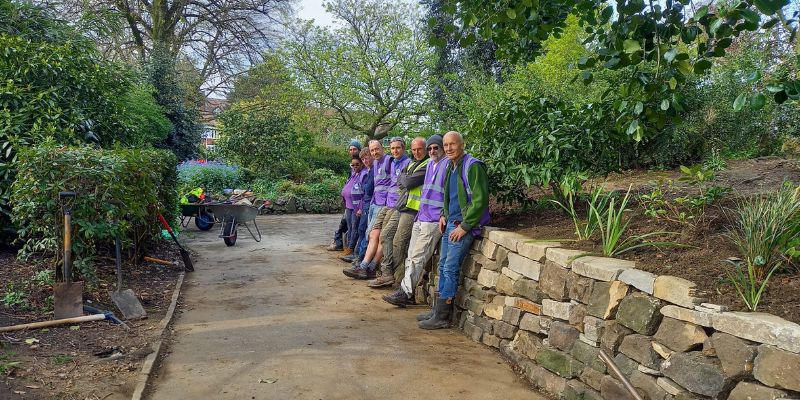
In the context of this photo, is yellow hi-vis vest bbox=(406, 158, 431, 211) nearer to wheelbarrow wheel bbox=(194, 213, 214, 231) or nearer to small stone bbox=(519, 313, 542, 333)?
small stone bbox=(519, 313, 542, 333)

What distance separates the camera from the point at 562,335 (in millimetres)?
3812

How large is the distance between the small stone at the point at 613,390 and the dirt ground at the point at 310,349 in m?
0.59

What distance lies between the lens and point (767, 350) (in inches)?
94.3

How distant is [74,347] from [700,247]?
448 cm

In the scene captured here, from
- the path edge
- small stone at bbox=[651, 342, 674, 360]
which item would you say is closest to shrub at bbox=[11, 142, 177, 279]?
the path edge

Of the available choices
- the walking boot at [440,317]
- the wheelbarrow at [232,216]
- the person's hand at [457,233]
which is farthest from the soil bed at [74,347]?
the wheelbarrow at [232,216]

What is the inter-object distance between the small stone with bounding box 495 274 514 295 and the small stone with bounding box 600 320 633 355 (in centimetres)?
123

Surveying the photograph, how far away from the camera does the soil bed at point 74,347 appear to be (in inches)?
137

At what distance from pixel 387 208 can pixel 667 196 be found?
336 cm

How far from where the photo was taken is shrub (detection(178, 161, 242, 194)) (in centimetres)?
1547

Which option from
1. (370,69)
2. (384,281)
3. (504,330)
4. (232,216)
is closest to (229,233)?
(232,216)

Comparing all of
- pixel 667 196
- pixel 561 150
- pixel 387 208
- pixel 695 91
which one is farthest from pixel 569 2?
pixel 695 91

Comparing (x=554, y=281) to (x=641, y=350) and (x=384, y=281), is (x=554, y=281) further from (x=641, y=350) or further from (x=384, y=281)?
(x=384, y=281)

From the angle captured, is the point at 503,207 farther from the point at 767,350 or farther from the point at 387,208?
the point at 767,350
